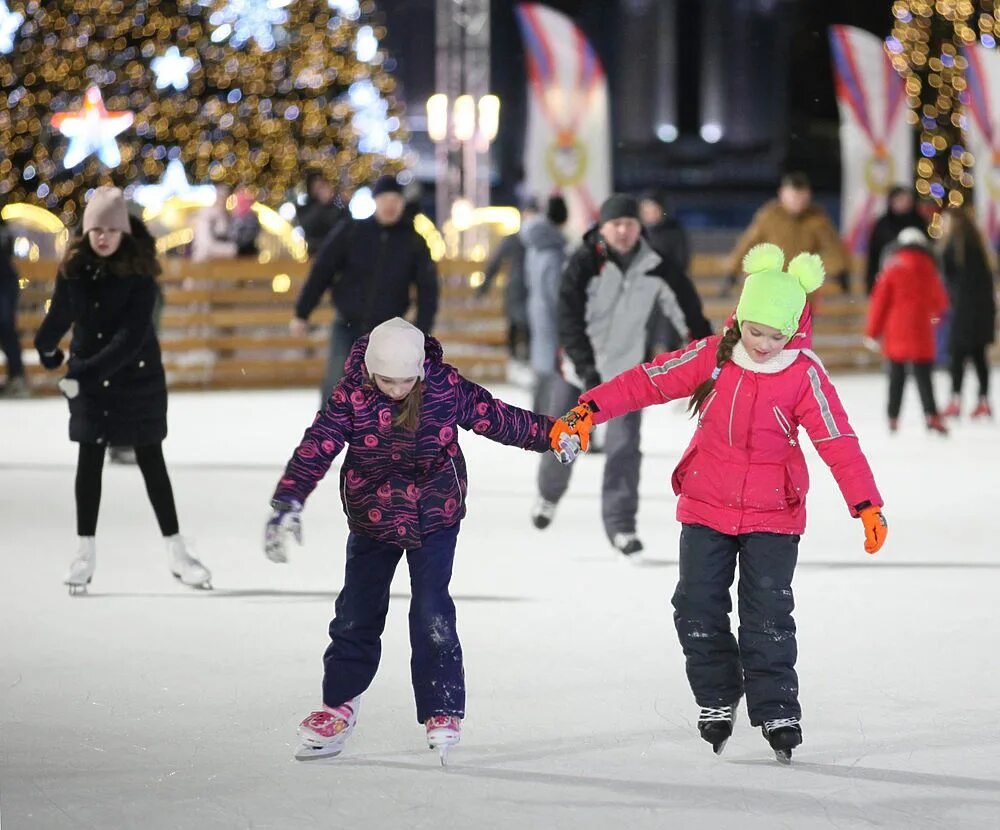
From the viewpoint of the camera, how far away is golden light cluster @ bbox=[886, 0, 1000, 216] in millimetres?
25734

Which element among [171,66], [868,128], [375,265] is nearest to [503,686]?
[375,265]

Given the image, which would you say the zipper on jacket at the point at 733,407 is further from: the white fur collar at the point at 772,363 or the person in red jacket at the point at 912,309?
the person in red jacket at the point at 912,309

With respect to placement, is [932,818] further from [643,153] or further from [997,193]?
[643,153]

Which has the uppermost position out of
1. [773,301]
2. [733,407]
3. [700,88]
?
[700,88]

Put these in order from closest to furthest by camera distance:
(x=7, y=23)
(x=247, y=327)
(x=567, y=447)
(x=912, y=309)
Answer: (x=567, y=447), (x=912, y=309), (x=247, y=327), (x=7, y=23)

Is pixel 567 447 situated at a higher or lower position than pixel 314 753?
higher

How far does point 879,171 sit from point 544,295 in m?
8.66

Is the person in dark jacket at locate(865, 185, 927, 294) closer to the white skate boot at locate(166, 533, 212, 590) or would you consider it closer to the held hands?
the white skate boot at locate(166, 533, 212, 590)

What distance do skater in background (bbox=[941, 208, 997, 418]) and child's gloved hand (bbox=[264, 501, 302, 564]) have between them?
966 cm

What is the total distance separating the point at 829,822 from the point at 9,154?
62.0 feet

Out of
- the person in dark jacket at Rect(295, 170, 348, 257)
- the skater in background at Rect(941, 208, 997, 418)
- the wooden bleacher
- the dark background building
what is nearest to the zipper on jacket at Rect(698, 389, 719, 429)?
the skater in background at Rect(941, 208, 997, 418)

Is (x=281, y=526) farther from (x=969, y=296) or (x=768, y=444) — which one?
(x=969, y=296)

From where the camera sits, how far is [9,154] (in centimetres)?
2098

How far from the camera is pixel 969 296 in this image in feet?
43.0
